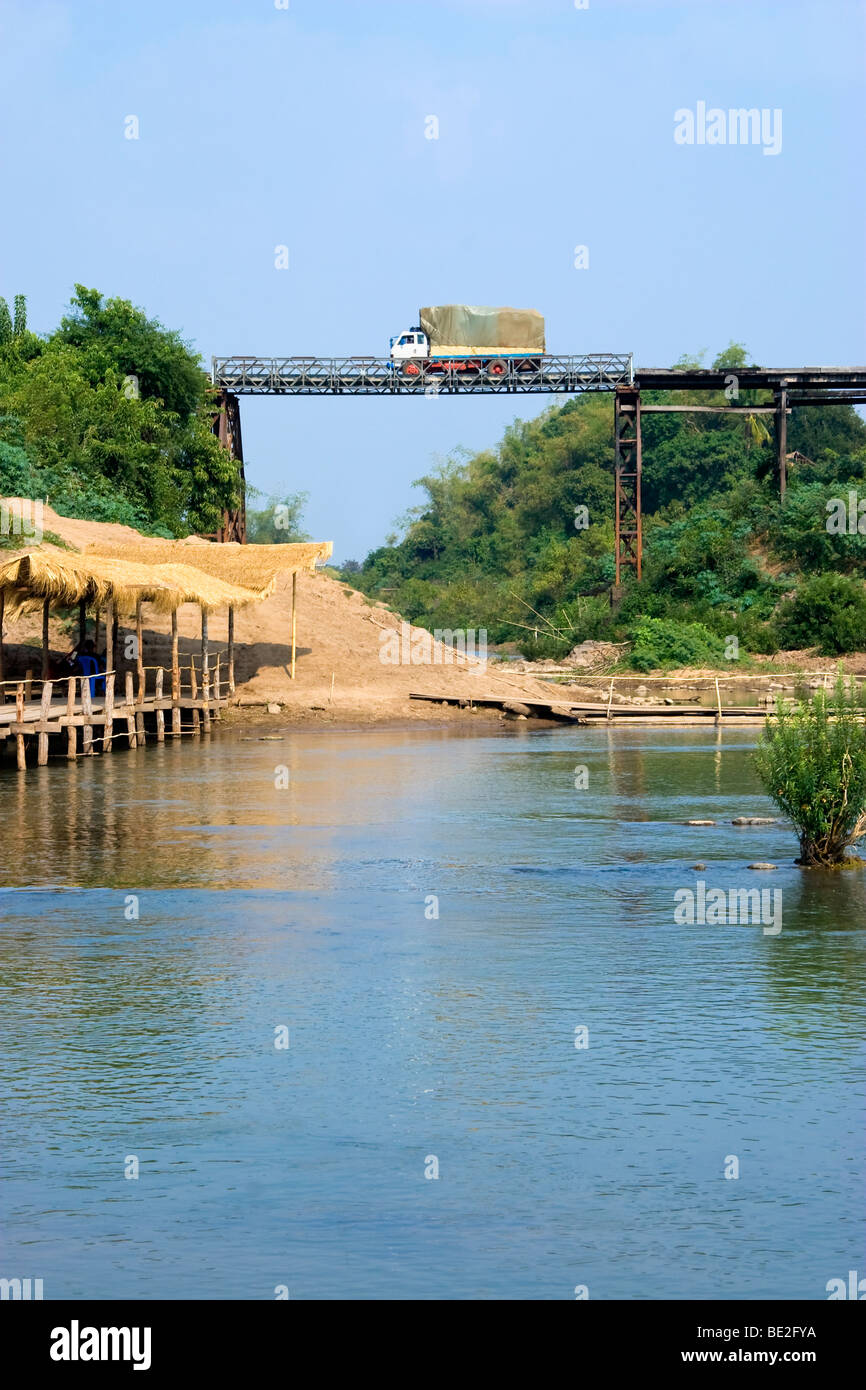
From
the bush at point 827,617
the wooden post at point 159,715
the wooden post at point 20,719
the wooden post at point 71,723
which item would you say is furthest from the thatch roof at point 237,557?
the bush at point 827,617

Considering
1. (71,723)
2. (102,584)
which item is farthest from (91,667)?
(71,723)

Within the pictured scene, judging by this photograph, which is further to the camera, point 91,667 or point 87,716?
point 91,667

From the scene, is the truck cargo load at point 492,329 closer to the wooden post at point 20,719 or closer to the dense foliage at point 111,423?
the dense foliage at point 111,423

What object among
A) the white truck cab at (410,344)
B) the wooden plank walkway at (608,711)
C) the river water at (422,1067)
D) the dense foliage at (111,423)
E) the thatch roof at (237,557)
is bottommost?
the river water at (422,1067)

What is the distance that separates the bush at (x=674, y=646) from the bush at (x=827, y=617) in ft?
7.15

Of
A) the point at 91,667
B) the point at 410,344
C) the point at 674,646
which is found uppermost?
the point at 410,344

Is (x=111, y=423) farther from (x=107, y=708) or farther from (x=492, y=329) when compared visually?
(x=107, y=708)

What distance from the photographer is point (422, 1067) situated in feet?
34.2

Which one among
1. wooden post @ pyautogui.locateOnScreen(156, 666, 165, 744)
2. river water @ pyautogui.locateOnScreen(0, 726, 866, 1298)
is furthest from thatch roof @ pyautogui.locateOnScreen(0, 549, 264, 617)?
river water @ pyautogui.locateOnScreen(0, 726, 866, 1298)

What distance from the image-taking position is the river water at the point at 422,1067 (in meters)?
7.75

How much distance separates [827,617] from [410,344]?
19.1 m

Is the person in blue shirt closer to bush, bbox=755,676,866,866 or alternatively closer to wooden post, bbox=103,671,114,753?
wooden post, bbox=103,671,114,753

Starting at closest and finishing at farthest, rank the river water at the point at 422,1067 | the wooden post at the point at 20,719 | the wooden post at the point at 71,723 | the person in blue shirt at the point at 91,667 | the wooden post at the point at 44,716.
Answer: the river water at the point at 422,1067
the wooden post at the point at 20,719
the wooden post at the point at 44,716
the wooden post at the point at 71,723
the person in blue shirt at the point at 91,667

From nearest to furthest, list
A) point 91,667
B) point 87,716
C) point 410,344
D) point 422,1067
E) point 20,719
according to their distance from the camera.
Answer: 1. point 422,1067
2. point 20,719
3. point 87,716
4. point 91,667
5. point 410,344
